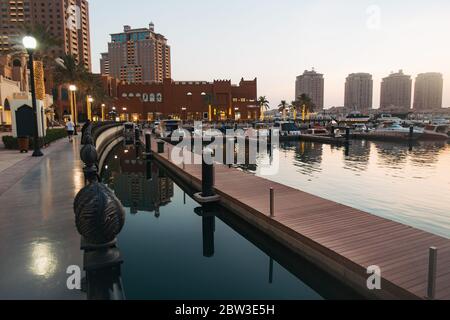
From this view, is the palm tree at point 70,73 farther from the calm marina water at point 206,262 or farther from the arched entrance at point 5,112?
the calm marina water at point 206,262

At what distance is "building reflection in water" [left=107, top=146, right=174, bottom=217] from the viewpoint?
16364 millimetres

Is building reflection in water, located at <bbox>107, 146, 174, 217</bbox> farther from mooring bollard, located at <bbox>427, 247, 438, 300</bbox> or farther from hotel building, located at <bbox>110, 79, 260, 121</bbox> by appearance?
hotel building, located at <bbox>110, 79, 260, 121</bbox>

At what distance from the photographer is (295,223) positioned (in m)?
9.70

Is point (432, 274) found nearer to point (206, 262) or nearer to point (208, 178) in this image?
point (206, 262)

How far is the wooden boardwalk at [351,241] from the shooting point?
6.46 metres

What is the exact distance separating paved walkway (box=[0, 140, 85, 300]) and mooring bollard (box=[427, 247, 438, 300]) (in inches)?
212

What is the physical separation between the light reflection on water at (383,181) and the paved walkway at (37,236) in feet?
37.9

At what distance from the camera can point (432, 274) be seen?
554cm

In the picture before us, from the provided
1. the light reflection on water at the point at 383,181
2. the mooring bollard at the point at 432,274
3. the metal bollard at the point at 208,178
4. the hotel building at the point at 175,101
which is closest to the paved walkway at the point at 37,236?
the metal bollard at the point at 208,178

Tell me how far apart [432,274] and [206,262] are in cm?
579

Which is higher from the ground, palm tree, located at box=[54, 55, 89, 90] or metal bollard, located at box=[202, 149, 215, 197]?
palm tree, located at box=[54, 55, 89, 90]

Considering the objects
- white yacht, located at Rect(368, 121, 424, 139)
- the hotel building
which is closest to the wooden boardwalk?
white yacht, located at Rect(368, 121, 424, 139)

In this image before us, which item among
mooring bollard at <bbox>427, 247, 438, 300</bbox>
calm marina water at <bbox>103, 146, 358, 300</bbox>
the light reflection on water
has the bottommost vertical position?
calm marina water at <bbox>103, 146, 358, 300</bbox>

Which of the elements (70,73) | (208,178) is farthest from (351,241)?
(70,73)
